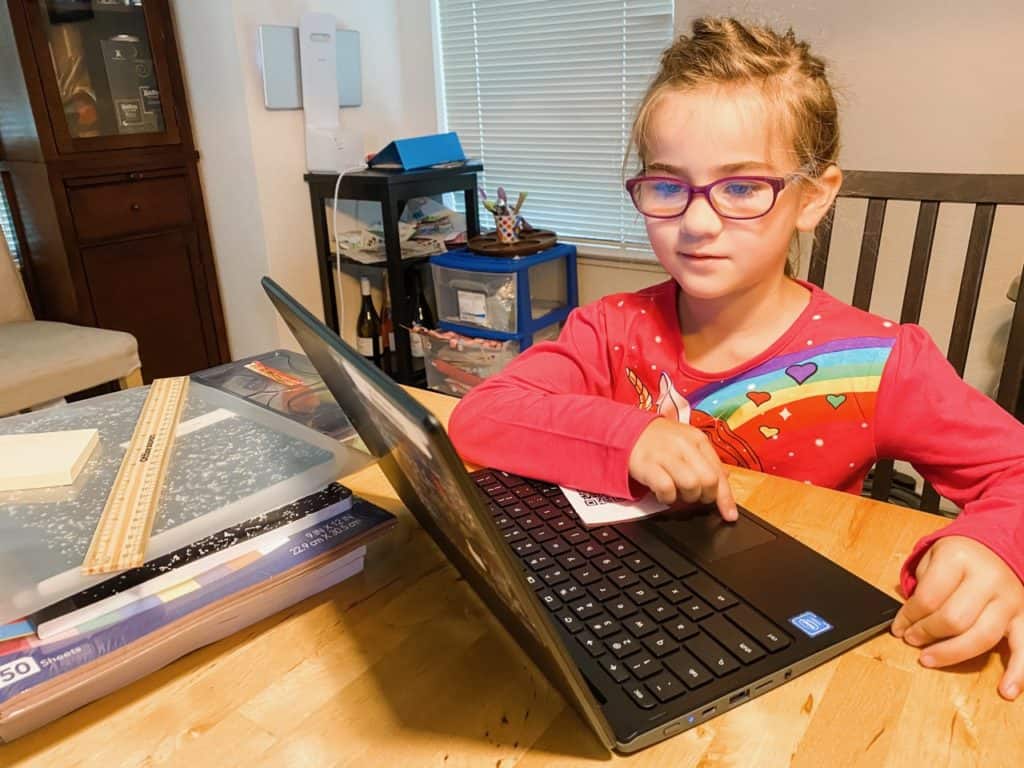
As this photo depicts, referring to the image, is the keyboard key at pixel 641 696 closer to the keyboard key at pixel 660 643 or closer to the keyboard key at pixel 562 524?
the keyboard key at pixel 660 643

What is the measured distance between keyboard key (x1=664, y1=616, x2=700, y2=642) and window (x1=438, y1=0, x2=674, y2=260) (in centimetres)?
206

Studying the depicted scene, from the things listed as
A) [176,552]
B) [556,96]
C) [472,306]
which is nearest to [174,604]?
[176,552]

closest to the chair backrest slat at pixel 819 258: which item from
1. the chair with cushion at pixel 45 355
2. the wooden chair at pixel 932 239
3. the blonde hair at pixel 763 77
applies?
the wooden chair at pixel 932 239

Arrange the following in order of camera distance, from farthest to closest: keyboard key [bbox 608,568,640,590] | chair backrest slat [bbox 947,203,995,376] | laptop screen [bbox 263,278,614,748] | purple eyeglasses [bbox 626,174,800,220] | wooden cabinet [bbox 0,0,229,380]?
1. wooden cabinet [bbox 0,0,229,380]
2. chair backrest slat [bbox 947,203,995,376]
3. purple eyeglasses [bbox 626,174,800,220]
4. keyboard key [bbox 608,568,640,590]
5. laptop screen [bbox 263,278,614,748]

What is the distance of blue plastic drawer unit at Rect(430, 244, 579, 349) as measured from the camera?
231 centimetres

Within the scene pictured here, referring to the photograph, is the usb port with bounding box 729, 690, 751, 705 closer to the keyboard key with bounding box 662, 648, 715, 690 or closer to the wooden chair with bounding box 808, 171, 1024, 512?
the keyboard key with bounding box 662, 648, 715, 690

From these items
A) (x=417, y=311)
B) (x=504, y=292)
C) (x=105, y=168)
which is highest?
(x=105, y=168)

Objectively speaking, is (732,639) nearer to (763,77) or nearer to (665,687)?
(665,687)

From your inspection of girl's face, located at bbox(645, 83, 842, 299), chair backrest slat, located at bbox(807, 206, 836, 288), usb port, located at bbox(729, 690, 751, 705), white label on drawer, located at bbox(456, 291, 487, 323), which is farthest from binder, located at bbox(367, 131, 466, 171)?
usb port, located at bbox(729, 690, 751, 705)

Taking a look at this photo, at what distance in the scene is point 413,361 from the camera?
2.68 metres

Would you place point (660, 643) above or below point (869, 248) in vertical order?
below

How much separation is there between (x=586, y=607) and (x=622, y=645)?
5 centimetres

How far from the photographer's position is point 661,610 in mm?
537

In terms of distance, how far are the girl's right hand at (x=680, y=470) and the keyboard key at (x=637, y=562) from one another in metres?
0.08
